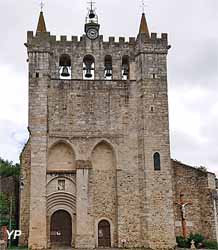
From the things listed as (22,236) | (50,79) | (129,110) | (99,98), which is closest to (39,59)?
(50,79)

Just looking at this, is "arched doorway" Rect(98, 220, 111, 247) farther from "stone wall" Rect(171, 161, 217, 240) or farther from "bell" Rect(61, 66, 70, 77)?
"bell" Rect(61, 66, 70, 77)

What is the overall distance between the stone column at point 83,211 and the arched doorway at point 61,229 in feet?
3.76

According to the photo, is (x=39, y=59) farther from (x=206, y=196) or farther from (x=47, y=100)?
(x=206, y=196)

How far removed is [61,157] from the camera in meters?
30.4

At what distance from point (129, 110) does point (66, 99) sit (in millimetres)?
3793

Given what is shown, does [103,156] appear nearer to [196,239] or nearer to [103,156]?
[103,156]

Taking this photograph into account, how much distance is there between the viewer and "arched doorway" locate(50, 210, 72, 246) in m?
29.4

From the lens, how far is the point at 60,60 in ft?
105

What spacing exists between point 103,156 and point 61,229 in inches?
191

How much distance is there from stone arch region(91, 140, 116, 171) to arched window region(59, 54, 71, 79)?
187 inches

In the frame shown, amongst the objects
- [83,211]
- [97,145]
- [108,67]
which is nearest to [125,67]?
[108,67]

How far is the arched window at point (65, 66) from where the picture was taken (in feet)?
104

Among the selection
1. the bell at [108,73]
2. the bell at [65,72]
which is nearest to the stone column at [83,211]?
the bell at [65,72]

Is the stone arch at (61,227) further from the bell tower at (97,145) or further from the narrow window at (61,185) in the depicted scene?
the narrow window at (61,185)
